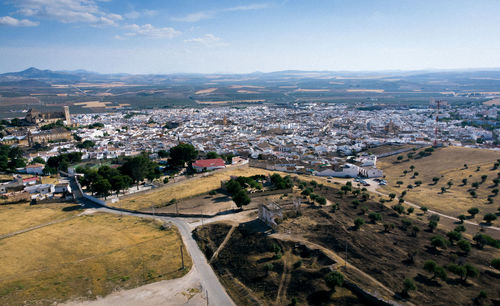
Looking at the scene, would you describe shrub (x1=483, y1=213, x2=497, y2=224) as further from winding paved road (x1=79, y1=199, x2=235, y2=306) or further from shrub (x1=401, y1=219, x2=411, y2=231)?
winding paved road (x1=79, y1=199, x2=235, y2=306)

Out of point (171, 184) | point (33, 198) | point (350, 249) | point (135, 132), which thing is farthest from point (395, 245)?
point (135, 132)

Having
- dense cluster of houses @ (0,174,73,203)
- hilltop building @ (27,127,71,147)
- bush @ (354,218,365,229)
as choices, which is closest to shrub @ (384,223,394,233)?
bush @ (354,218,365,229)

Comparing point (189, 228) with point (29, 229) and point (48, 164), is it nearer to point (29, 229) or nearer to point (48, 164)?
point (29, 229)

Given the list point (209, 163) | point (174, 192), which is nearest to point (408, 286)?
point (174, 192)

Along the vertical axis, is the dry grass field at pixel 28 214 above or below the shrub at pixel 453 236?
below

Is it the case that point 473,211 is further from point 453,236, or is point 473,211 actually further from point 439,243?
point 439,243

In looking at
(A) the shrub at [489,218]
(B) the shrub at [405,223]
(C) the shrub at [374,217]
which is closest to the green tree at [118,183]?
(C) the shrub at [374,217]

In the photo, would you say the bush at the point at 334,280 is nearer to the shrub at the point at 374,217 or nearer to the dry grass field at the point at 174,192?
the shrub at the point at 374,217
